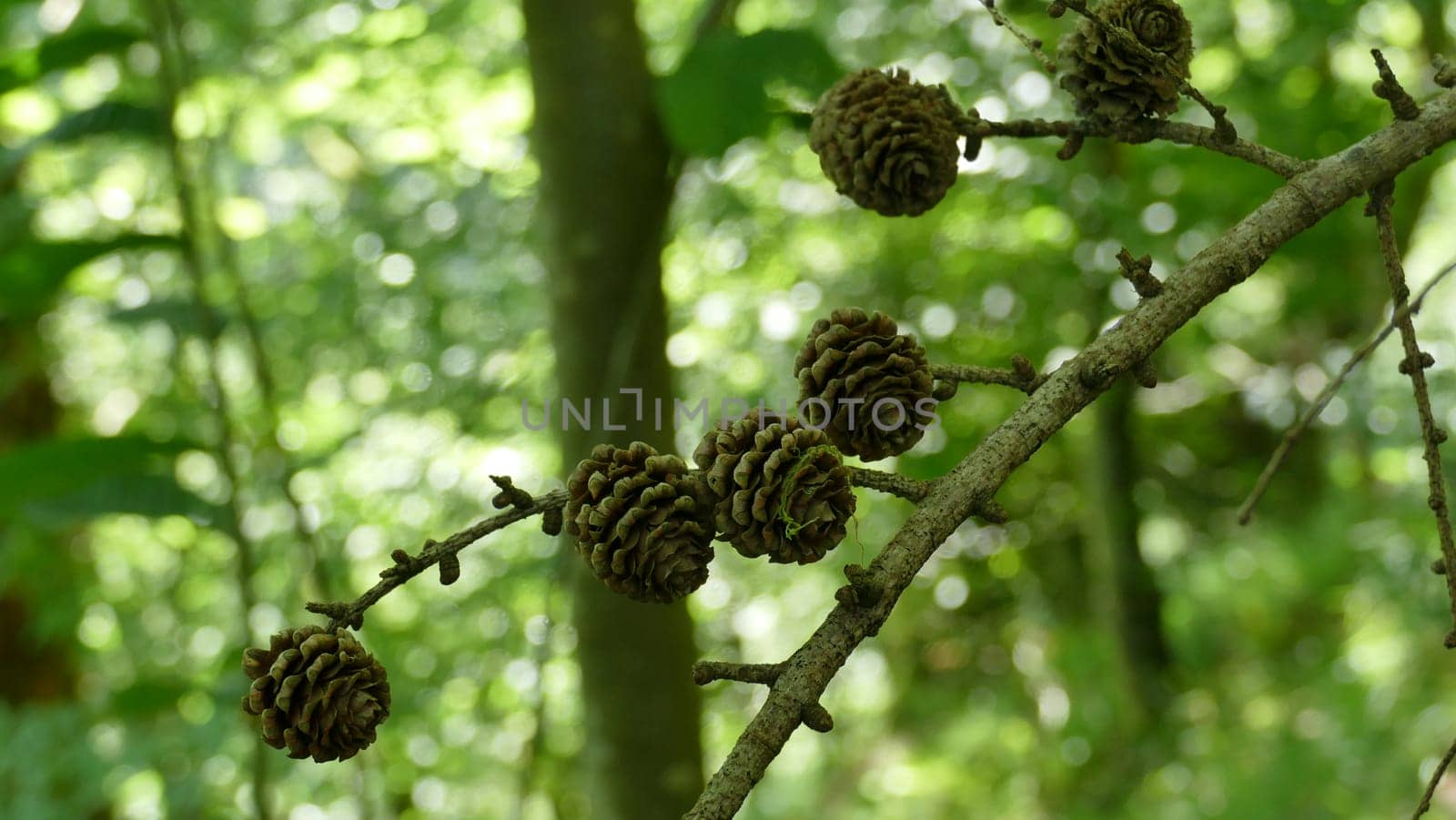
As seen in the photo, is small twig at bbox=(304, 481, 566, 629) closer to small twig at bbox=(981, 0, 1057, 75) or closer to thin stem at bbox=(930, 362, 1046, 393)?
thin stem at bbox=(930, 362, 1046, 393)

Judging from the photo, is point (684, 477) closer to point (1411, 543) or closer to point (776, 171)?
point (776, 171)

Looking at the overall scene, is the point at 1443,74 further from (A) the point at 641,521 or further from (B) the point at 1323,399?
(A) the point at 641,521

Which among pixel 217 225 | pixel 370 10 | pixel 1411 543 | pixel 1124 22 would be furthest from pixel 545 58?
pixel 1411 543

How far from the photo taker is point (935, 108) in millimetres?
661

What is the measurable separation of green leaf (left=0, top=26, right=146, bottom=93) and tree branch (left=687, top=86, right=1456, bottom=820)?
99cm

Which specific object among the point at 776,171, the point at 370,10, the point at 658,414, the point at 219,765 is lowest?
the point at 219,765

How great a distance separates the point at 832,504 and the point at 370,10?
163 centimetres

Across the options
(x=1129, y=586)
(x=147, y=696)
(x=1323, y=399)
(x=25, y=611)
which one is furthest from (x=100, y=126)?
(x=25, y=611)

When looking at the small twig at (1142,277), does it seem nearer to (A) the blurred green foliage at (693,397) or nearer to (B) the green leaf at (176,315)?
(A) the blurred green foliage at (693,397)

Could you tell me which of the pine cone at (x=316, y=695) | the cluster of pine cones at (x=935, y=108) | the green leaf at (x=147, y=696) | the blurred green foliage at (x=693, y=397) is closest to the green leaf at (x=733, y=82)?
the blurred green foliage at (x=693, y=397)

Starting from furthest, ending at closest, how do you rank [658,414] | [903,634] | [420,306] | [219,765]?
[903,634] < [420,306] < [219,765] < [658,414]

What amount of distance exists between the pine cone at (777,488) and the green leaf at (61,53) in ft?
3.05

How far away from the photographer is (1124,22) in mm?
596

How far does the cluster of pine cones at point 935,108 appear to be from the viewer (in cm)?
58
